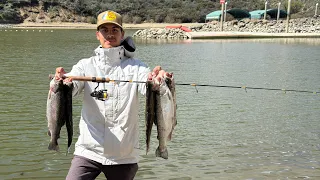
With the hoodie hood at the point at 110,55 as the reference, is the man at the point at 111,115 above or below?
below

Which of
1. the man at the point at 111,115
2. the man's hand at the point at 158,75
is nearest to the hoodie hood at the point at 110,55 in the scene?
the man at the point at 111,115

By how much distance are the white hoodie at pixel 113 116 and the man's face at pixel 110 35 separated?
0.31 ft

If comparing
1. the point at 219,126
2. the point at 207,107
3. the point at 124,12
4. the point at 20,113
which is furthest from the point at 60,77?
the point at 124,12

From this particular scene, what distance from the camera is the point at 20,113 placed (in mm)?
10453

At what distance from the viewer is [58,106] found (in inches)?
152

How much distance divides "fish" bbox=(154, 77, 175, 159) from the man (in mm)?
146

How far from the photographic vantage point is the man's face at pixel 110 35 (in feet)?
12.6

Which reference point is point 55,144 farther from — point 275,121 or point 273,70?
point 273,70

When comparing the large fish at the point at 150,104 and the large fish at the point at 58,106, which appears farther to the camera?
the large fish at the point at 58,106

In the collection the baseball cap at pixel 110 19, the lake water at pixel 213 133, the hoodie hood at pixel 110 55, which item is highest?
the baseball cap at pixel 110 19

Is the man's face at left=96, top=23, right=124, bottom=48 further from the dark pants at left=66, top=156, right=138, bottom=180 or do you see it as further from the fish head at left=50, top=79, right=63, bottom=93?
the dark pants at left=66, top=156, right=138, bottom=180

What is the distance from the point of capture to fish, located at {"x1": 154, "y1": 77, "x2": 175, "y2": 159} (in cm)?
365

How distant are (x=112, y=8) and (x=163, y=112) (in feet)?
342

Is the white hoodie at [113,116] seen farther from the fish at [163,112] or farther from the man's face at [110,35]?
the fish at [163,112]
